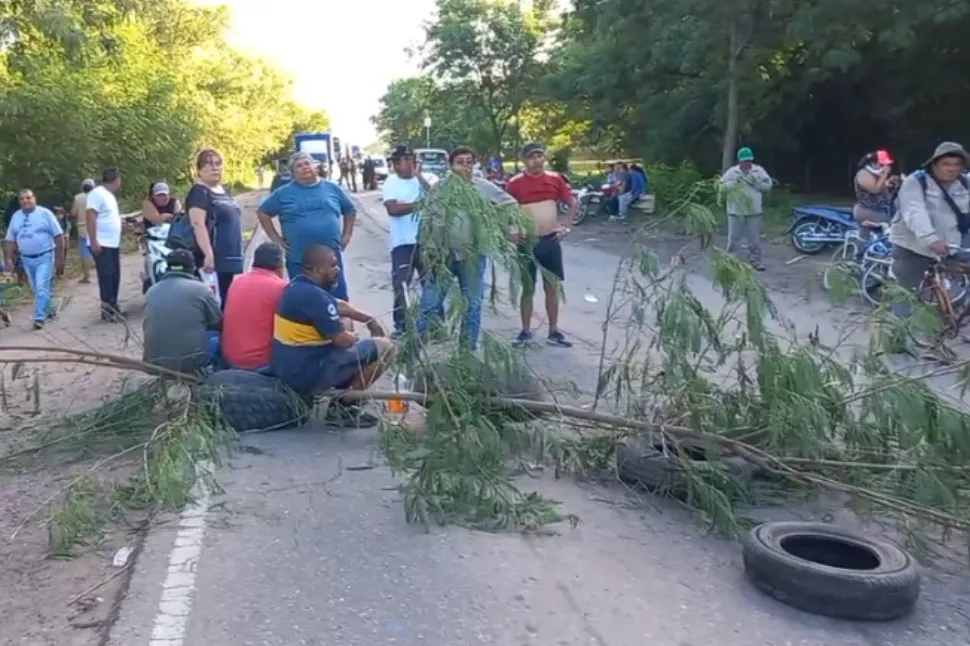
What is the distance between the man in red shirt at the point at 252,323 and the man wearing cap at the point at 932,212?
518cm

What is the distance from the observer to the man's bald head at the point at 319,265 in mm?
7008

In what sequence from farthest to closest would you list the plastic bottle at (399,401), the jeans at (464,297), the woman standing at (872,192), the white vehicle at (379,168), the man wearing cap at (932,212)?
the white vehicle at (379,168)
the woman standing at (872,192)
the man wearing cap at (932,212)
the plastic bottle at (399,401)
the jeans at (464,297)

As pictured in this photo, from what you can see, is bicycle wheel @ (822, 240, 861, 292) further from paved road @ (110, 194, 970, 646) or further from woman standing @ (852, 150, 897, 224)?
woman standing @ (852, 150, 897, 224)

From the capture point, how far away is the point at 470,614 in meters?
4.47

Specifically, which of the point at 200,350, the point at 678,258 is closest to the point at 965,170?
the point at 678,258

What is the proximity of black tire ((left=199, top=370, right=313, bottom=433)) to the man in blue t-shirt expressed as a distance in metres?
1.65

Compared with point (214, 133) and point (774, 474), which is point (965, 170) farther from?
point (214, 133)

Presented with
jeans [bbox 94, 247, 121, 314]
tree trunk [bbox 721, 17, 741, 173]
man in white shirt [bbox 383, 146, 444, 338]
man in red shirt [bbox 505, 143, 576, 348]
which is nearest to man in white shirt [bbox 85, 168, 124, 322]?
jeans [bbox 94, 247, 121, 314]

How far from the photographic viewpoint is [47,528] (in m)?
5.46

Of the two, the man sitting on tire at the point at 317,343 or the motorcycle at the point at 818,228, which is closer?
the man sitting on tire at the point at 317,343

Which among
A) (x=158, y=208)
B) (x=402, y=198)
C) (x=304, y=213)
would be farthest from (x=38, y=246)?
(x=402, y=198)

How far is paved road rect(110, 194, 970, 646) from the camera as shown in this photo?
14.2 feet

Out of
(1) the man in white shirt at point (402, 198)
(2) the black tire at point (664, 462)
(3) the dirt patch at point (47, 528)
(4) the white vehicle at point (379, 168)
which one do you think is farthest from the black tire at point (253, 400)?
(4) the white vehicle at point (379, 168)

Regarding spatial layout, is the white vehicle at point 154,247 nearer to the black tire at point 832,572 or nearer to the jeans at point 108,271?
the jeans at point 108,271
